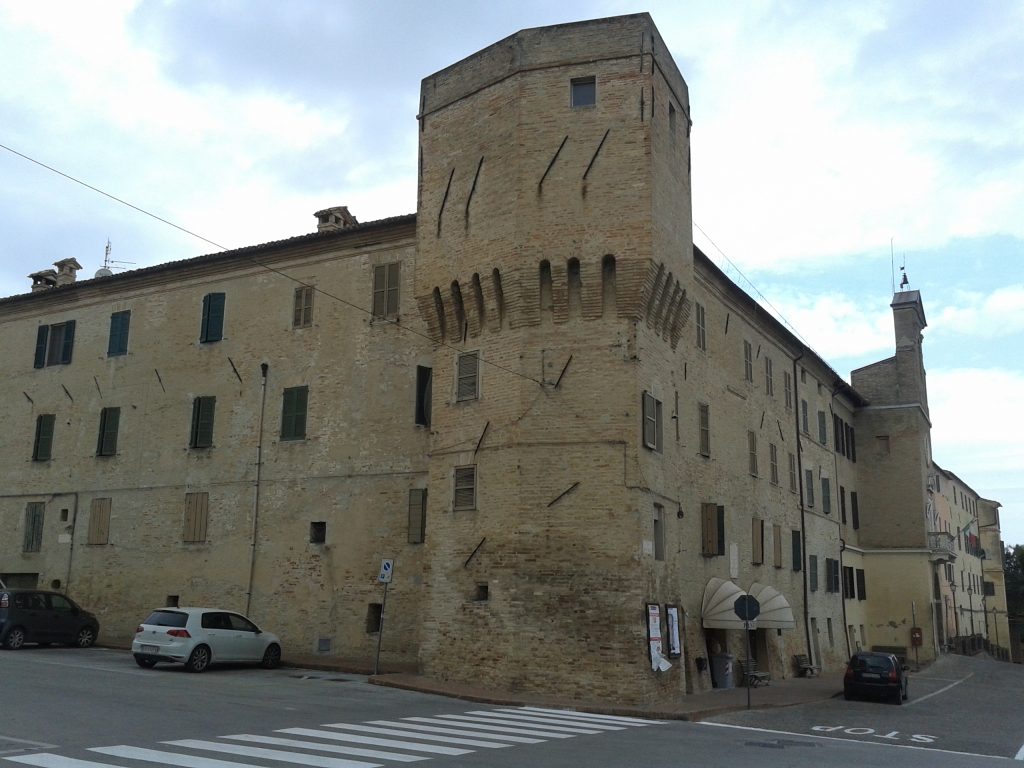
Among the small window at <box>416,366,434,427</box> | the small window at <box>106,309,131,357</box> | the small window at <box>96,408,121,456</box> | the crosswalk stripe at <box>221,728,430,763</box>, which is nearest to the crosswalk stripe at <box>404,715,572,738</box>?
the crosswalk stripe at <box>221,728,430,763</box>

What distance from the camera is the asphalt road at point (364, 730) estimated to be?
412 inches

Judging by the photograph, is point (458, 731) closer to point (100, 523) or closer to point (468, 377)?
point (468, 377)

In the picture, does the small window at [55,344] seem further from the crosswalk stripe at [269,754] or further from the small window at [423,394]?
the crosswalk stripe at [269,754]

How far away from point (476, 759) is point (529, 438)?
34.3 feet

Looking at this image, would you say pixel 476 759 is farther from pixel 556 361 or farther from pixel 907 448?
pixel 907 448

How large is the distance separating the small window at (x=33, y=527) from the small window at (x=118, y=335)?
5527 mm

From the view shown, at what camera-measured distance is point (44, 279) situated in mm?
35250

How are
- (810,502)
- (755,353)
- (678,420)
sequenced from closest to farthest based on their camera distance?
(678,420) → (755,353) → (810,502)

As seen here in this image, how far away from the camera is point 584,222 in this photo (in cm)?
2131

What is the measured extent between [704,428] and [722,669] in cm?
688

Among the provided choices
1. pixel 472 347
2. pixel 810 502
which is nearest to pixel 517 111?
pixel 472 347

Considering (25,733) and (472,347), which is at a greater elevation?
(472,347)

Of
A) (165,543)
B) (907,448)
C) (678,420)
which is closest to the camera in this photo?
(678,420)

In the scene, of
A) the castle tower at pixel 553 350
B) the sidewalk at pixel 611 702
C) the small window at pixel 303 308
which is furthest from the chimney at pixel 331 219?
the sidewalk at pixel 611 702
